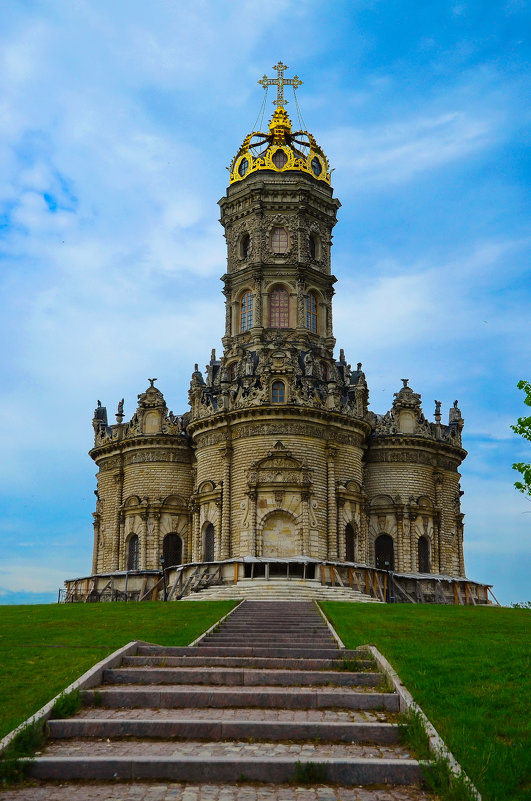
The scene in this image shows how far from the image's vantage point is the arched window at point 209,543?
2056 inches

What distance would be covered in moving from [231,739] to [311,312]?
50.2 metres

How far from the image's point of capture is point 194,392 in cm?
5578

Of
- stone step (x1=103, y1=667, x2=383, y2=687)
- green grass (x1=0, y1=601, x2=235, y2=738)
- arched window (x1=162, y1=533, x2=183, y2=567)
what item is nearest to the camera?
green grass (x1=0, y1=601, x2=235, y2=738)

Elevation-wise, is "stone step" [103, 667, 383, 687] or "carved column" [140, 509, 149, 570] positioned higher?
"carved column" [140, 509, 149, 570]

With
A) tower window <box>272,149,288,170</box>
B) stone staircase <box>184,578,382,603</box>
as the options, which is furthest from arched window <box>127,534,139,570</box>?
tower window <box>272,149,288,170</box>

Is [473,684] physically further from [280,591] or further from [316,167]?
[316,167]

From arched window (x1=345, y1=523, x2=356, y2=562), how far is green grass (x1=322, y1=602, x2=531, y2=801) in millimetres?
25761

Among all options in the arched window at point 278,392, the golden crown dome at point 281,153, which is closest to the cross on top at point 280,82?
the golden crown dome at point 281,153

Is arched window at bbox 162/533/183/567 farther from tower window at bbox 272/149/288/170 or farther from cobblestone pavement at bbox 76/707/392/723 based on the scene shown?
cobblestone pavement at bbox 76/707/392/723

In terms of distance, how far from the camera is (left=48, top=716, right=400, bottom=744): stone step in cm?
1123

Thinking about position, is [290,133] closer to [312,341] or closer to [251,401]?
[312,341]

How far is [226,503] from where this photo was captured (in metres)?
50.6

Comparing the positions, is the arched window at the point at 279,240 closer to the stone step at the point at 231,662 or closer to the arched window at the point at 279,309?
the arched window at the point at 279,309

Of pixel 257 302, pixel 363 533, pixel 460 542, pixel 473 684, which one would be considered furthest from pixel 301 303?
pixel 473 684
